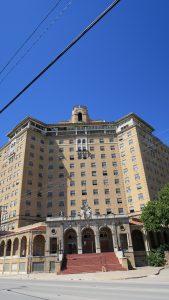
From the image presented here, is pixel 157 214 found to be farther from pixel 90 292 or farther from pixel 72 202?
pixel 90 292

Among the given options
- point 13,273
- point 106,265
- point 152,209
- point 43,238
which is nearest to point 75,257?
point 106,265

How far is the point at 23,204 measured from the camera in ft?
213

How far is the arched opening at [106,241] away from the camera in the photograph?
52906mm

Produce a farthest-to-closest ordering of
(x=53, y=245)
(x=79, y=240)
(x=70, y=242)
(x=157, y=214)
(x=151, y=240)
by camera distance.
→ (x=151, y=240)
(x=70, y=242)
(x=53, y=245)
(x=79, y=240)
(x=157, y=214)

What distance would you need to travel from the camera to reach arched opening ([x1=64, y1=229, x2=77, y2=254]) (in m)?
52.5

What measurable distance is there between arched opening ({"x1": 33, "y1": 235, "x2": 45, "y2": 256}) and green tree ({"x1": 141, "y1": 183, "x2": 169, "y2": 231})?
2220 centimetres

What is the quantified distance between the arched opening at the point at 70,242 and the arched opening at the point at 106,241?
238 inches

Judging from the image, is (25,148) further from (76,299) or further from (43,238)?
(76,299)

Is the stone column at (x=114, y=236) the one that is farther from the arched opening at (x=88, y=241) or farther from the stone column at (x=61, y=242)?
the stone column at (x=61, y=242)

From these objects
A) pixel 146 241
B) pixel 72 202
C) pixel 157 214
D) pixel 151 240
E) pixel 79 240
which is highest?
pixel 72 202

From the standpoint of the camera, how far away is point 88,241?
2095 inches

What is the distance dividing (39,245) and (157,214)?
25728mm

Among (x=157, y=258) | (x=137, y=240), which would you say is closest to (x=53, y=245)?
(x=137, y=240)

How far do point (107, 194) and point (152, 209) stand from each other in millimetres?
22905
